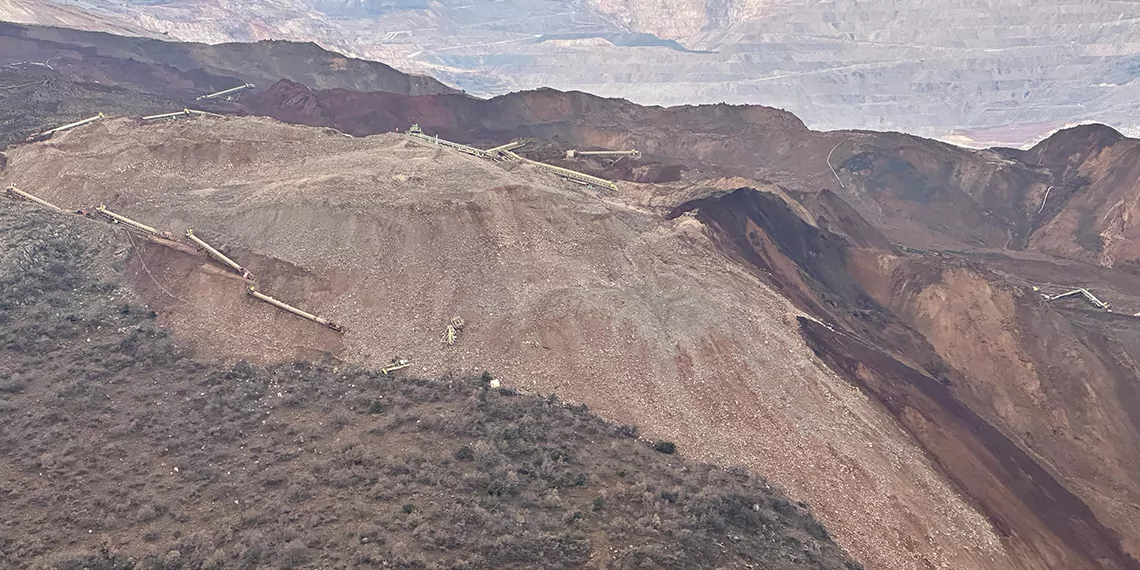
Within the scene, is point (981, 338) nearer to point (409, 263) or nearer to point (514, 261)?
point (514, 261)

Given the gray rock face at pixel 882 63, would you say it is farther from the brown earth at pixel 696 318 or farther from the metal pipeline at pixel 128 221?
the metal pipeline at pixel 128 221

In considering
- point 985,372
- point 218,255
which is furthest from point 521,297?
point 985,372

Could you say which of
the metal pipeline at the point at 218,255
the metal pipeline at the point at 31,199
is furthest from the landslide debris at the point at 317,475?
the metal pipeline at the point at 31,199

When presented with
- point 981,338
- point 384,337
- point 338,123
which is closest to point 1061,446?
point 981,338

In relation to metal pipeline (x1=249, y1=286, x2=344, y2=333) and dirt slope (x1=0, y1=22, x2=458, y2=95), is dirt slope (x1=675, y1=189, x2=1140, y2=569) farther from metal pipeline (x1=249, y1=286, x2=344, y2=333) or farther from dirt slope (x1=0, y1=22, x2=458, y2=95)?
dirt slope (x1=0, y1=22, x2=458, y2=95)

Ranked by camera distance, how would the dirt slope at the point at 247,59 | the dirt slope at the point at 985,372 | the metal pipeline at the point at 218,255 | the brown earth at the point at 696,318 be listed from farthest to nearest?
the dirt slope at the point at 247,59
the metal pipeline at the point at 218,255
the dirt slope at the point at 985,372
the brown earth at the point at 696,318

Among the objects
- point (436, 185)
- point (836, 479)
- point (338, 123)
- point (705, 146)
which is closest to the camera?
point (836, 479)

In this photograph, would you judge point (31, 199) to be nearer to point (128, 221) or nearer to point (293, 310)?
point (128, 221)
